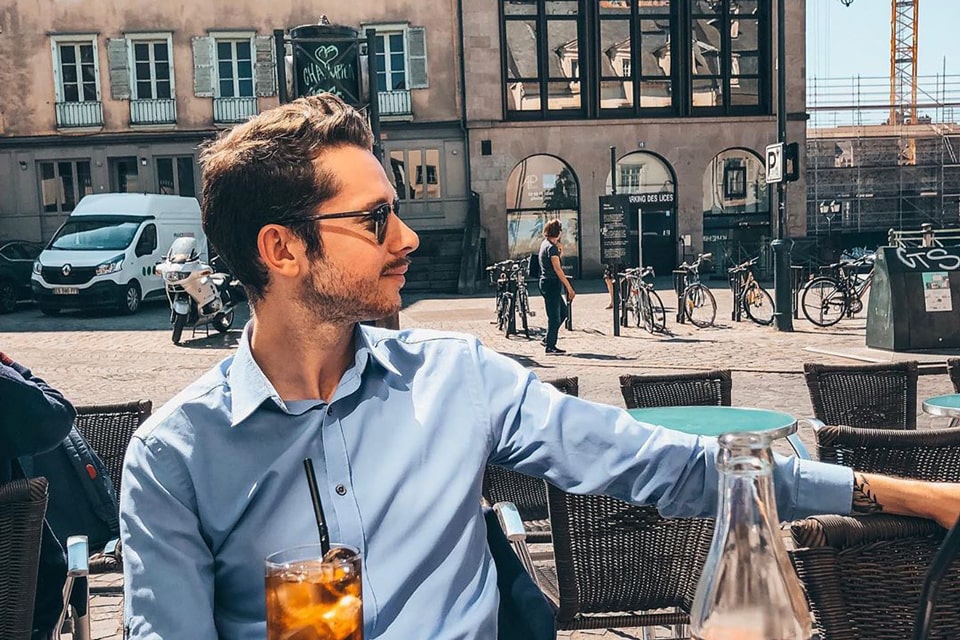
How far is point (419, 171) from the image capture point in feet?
94.7

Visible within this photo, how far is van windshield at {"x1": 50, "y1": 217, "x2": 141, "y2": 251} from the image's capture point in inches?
816

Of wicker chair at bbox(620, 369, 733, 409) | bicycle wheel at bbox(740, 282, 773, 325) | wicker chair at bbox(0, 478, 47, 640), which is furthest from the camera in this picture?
bicycle wheel at bbox(740, 282, 773, 325)

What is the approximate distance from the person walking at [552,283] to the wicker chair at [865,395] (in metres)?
8.45

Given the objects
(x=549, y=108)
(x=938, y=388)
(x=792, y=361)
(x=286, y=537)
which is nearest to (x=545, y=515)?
(x=286, y=537)

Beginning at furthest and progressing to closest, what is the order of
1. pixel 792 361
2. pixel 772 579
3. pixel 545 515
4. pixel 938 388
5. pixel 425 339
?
pixel 792 361 → pixel 938 388 → pixel 545 515 → pixel 425 339 → pixel 772 579

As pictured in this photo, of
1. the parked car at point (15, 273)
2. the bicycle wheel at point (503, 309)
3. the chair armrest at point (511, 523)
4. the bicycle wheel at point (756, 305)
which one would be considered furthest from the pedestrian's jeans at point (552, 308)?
the parked car at point (15, 273)

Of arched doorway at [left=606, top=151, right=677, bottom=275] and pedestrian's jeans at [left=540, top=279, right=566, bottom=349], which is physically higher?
arched doorway at [left=606, top=151, right=677, bottom=275]

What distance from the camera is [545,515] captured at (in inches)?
165

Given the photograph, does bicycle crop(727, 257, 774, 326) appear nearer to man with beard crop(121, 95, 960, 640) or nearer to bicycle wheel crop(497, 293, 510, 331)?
bicycle wheel crop(497, 293, 510, 331)

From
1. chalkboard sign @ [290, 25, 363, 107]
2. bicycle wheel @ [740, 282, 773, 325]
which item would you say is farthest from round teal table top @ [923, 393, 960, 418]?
bicycle wheel @ [740, 282, 773, 325]

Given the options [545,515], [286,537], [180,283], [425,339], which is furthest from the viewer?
[180,283]

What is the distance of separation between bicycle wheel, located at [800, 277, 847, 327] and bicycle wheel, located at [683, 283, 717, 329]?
4.74ft

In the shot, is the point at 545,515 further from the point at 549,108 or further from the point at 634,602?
the point at 549,108

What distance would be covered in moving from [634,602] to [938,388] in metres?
7.28
